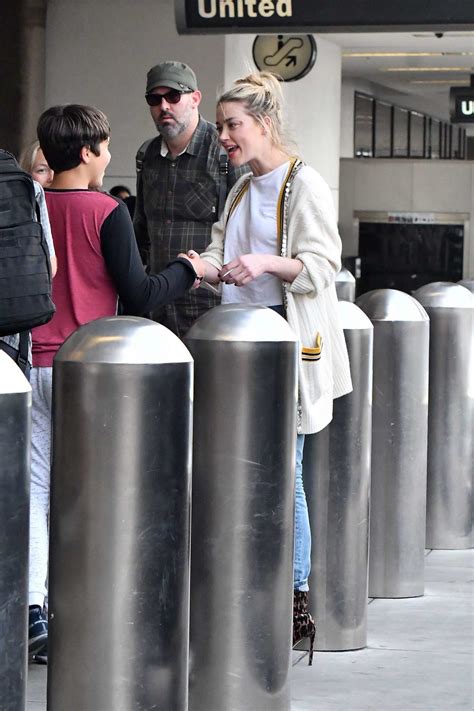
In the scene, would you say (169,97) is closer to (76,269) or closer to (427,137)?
(76,269)

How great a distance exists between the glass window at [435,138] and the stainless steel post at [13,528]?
30902mm

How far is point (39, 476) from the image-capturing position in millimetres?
4688

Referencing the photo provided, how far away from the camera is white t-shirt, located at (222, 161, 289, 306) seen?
4859 millimetres

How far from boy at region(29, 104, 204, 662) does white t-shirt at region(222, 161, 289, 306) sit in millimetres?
265

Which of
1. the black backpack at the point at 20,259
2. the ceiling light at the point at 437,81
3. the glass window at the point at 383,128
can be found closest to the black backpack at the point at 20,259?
the black backpack at the point at 20,259

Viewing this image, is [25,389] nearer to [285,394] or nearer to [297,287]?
[285,394]

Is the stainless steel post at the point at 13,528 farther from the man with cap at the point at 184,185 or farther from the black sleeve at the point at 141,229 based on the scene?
the black sleeve at the point at 141,229

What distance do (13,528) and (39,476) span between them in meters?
1.63

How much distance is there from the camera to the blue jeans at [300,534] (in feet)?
15.7

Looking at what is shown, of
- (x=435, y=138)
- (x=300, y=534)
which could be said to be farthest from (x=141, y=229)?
(x=435, y=138)

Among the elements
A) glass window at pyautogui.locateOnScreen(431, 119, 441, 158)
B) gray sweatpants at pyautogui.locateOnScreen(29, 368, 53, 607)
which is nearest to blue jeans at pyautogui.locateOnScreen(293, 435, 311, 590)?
gray sweatpants at pyautogui.locateOnScreen(29, 368, 53, 607)

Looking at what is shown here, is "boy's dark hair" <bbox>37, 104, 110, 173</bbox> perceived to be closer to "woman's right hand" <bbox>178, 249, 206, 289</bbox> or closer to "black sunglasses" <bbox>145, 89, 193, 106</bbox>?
"woman's right hand" <bbox>178, 249, 206, 289</bbox>

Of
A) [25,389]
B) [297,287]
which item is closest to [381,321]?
[297,287]

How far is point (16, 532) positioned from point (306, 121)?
1487 centimetres
